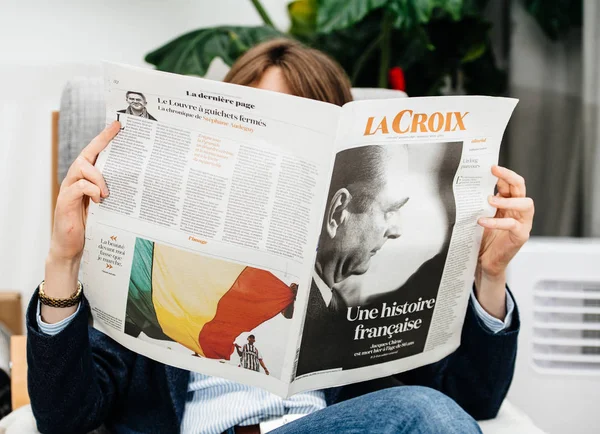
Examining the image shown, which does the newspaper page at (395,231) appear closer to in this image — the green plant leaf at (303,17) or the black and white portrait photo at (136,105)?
the black and white portrait photo at (136,105)

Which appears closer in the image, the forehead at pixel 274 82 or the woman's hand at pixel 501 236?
the woman's hand at pixel 501 236

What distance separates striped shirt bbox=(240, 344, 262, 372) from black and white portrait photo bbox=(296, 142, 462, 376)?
5 cm

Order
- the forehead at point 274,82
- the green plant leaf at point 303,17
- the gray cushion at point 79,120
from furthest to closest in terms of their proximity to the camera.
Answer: the green plant leaf at point 303,17 < the gray cushion at point 79,120 < the forehead at point 274,82

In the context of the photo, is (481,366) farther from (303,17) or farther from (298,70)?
(303,17)

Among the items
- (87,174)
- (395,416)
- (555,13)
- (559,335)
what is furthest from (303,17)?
(395,416)

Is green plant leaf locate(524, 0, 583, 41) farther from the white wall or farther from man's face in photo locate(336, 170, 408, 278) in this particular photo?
man's face in photo locate(336, 170, 408, 278)

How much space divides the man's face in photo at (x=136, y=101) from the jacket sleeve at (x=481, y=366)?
467mm

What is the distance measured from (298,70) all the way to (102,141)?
31 cm

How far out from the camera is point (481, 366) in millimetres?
861

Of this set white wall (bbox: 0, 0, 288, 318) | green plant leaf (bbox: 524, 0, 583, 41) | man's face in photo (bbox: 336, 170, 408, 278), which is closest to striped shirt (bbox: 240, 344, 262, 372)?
man's face in photo (bbox: 336, 170, 408, 278)

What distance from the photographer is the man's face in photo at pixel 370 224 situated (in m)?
0.70

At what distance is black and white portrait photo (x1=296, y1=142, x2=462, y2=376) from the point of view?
692 millimetres

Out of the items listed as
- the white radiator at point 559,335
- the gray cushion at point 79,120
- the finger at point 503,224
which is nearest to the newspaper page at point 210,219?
the finger at point 503,224

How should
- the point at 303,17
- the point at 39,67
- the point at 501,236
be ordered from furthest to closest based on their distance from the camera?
the point at 303,17 → the point at 39,67 → the point at 501,236
